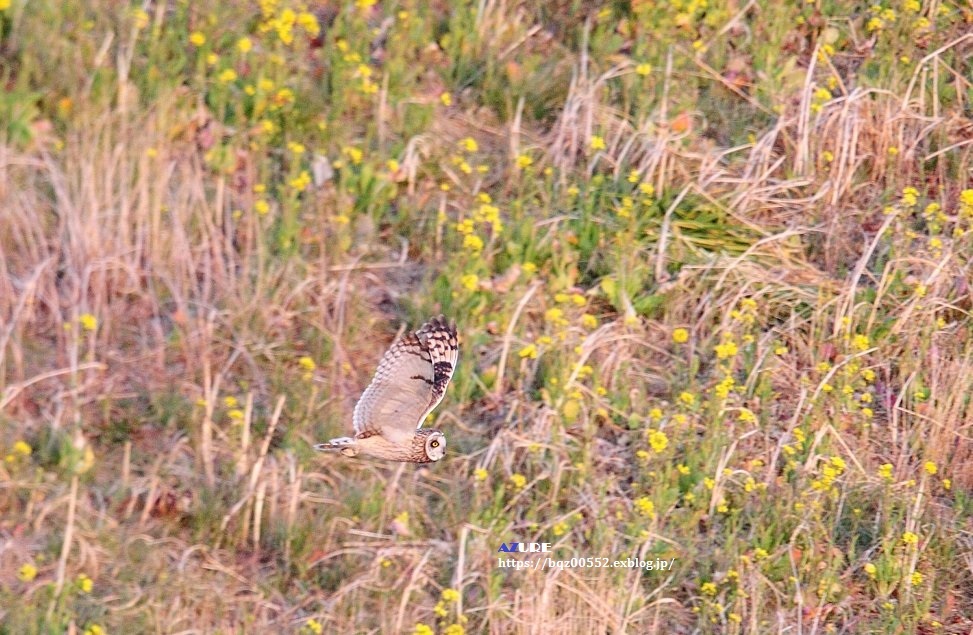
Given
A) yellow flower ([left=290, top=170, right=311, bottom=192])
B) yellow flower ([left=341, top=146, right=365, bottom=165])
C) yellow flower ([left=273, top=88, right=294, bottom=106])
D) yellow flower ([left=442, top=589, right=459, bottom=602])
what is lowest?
yellow flower ([left=442, top=589, right=459, bottom=602])

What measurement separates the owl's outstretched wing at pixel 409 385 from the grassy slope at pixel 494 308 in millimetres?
813

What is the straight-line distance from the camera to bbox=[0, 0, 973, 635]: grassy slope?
4598 mm

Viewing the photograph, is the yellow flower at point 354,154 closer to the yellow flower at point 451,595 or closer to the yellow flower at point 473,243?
the yellow flower at point 473,243

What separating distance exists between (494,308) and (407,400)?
1.42 metres

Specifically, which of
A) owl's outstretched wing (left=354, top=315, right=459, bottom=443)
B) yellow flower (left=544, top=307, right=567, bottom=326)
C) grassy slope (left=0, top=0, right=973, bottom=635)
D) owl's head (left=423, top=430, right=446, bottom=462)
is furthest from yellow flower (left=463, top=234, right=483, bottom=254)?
owl's head (left=423, top=430, right=446, bottom=462)

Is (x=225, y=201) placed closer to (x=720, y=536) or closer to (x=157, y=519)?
(x=157, y=519)

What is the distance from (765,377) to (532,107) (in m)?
1.62

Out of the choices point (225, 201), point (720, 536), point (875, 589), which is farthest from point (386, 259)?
point (875, 589)

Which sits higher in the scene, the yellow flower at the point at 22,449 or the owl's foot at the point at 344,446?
the owl's foot at the point at 344,446

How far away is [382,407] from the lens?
3.84 metres

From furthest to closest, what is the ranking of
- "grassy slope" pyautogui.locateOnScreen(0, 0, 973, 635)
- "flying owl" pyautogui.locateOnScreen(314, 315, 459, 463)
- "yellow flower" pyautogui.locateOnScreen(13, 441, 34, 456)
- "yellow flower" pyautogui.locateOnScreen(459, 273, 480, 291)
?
1. "yellow flower" pyautogui.locateOnScreen(459, 273, 480, 291)
2. "yellow flower" pyautogui.locateOnScreen(13, 441, 34, 456)
3. "grassy slope" pyautogui.locateOnScreen(0, 0, 973, 635)
4. "flying owl" pyautogui.locateOnScreen(314, 315, 459, 463)

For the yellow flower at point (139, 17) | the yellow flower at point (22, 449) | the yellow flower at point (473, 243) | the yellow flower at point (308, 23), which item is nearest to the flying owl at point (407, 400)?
the yellow flower at point (473, 243)

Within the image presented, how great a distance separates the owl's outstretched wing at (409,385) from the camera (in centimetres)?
380

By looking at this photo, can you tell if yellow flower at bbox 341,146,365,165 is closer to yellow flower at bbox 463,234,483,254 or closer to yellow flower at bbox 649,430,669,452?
yellow flower at bbox 463,234,483,254
